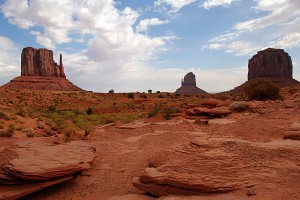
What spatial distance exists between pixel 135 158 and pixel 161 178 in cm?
373

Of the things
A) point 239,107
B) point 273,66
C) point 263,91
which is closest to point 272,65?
point 273,66

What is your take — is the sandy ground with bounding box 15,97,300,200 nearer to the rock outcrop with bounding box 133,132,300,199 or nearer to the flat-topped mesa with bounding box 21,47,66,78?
the rock outcrop with bounding box 133,132,300,199

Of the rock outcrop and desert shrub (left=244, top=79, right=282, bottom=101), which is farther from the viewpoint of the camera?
desert shrub (left=244, top=79, right=282, bottom=101)

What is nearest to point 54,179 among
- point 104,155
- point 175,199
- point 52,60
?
point 104,155

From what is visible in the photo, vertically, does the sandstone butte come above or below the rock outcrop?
above

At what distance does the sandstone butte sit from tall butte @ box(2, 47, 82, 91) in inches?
2689

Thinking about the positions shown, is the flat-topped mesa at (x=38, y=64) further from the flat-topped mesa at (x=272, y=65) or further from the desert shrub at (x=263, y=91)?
the desert shrub at (x=263, y=91)

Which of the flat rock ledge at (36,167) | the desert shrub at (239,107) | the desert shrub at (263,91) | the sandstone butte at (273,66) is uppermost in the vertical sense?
the sandstone butte at (273,66)

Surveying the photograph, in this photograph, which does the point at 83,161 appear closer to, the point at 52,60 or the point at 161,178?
the point at 161,178

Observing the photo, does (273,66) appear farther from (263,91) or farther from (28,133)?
(28,133)

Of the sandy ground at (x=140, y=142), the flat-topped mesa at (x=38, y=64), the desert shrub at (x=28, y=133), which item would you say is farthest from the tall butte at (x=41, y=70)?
the sandy ground at (x=140, y=142)

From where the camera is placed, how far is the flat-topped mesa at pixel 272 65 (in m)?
107

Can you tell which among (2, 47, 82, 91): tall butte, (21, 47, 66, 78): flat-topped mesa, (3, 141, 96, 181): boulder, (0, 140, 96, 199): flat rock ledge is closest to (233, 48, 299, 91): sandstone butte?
(2, 47, 82, 91): tall butte

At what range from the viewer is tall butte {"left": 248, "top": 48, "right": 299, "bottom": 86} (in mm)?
106438
